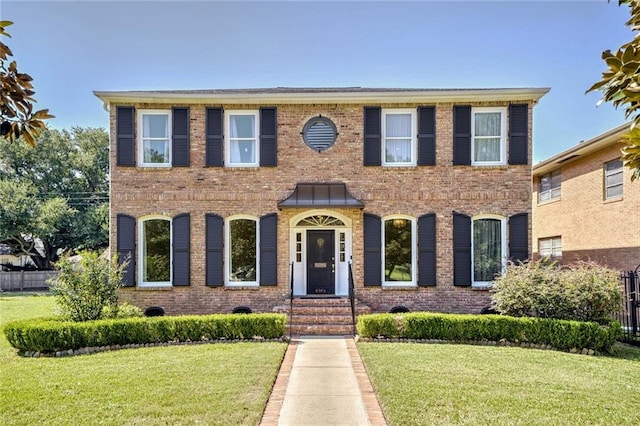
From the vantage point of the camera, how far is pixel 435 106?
1194 centimetres

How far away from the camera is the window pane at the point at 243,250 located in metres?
12.0

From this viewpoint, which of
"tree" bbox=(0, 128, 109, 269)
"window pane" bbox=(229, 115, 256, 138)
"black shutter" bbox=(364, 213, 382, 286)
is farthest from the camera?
"tree" bbox=(0, 128, 109, 269)

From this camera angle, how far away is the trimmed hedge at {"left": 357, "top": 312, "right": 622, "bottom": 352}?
8.85 metres

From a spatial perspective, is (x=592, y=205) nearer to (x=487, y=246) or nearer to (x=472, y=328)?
(x=487, y=246)

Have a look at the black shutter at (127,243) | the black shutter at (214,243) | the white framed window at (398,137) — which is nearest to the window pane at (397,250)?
the white framed window at (398,137)

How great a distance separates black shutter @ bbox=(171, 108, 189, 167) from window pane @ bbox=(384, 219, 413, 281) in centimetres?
625

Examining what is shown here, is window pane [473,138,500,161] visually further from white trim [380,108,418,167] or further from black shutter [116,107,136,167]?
black shutter [116,107,136,167]

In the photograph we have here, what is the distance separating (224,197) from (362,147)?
432 centimetres

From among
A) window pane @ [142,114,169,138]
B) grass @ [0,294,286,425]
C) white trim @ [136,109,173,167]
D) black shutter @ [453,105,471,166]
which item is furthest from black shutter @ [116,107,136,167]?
black shutter @ [453,105,471,166]

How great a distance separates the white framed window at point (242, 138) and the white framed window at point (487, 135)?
6418 mm

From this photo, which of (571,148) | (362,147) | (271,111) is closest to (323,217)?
(362,147)

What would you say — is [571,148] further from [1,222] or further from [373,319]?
[1,222]

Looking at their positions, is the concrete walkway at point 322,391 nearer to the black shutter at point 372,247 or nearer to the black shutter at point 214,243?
the black shutter at point 372,247

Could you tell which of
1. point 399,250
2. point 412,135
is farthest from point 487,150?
point 399,250
